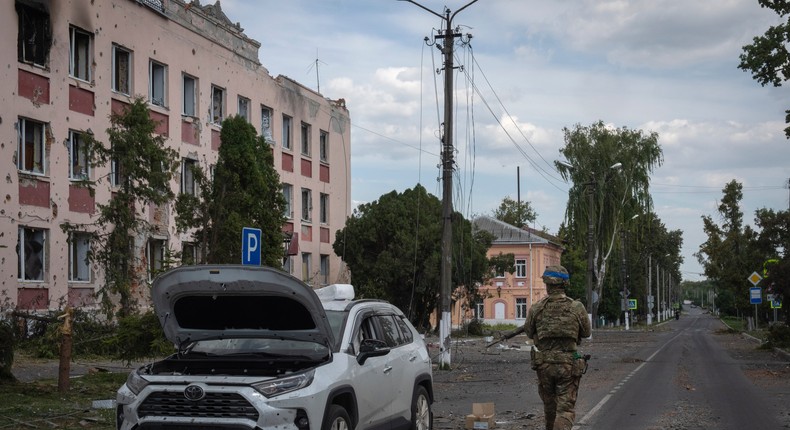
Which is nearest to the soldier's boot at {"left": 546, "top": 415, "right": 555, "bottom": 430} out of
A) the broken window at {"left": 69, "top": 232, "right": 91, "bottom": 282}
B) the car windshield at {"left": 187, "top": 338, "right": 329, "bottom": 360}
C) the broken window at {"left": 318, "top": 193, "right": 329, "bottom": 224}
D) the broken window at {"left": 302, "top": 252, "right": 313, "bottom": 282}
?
the car windshield at {"left": 187, "top": 338, "right": 329, "bottom": 360}

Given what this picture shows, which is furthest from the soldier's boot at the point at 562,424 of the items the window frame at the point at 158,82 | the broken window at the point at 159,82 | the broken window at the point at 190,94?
the broken window at the point at 190,94

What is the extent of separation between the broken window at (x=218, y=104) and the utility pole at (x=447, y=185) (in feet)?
34.7

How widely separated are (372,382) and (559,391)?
5.82 feet

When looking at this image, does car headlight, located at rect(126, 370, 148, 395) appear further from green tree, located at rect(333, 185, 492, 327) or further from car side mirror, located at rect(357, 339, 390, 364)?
green tree, located at rect(333, 185, 492, 327)

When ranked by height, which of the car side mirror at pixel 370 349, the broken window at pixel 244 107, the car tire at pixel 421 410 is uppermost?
the broken window at pixel 244 107

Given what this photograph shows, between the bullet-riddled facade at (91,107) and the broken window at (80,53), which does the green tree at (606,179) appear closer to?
the bullet-riddled facade at (91,107)

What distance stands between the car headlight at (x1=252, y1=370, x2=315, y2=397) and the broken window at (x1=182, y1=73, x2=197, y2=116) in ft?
86.3

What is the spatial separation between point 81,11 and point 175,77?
5136 millimetres

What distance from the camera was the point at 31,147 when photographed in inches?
1011

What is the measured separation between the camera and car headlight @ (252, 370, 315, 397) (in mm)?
7761

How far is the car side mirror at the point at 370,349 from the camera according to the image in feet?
29.2

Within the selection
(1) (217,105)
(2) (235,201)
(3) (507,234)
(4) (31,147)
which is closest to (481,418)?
(2) (235,201)

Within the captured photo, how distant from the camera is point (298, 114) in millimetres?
41094

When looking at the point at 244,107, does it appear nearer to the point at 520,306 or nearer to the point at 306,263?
the point at 306,263
